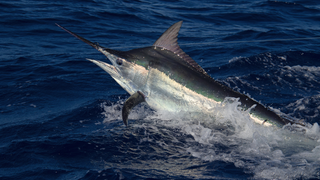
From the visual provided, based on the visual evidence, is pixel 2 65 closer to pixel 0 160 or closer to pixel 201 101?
pixel 0 160

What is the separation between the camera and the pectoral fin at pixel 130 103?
13.7 feet

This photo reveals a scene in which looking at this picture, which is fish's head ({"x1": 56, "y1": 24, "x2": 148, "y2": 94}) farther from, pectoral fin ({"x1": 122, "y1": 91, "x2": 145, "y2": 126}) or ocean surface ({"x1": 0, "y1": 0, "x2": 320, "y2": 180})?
ocean surface ({"x1": 0, "y1": 0, "x2": 320, "y2": 180})

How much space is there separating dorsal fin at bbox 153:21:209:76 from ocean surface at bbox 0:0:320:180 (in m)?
0.86

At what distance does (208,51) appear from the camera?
10.1 metres

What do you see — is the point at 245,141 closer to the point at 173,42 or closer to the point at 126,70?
the point at 173,42

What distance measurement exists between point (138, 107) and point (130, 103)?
143cm

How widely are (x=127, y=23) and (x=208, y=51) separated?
4671 mm

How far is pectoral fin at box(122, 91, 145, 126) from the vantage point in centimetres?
419

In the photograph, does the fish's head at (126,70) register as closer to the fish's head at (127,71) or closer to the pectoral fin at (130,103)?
the fish's head at (127,71)

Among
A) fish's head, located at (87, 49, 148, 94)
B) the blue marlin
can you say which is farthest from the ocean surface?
fish's head, located at (87, 49, 148, 94)

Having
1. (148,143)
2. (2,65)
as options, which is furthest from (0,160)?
(2,65)

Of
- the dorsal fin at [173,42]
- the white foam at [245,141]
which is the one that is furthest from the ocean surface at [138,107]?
the dorsal fin at [173,42]

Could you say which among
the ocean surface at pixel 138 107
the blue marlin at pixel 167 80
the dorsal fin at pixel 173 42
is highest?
the dorsal fin at pixel 173 42

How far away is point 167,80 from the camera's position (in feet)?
14.6
